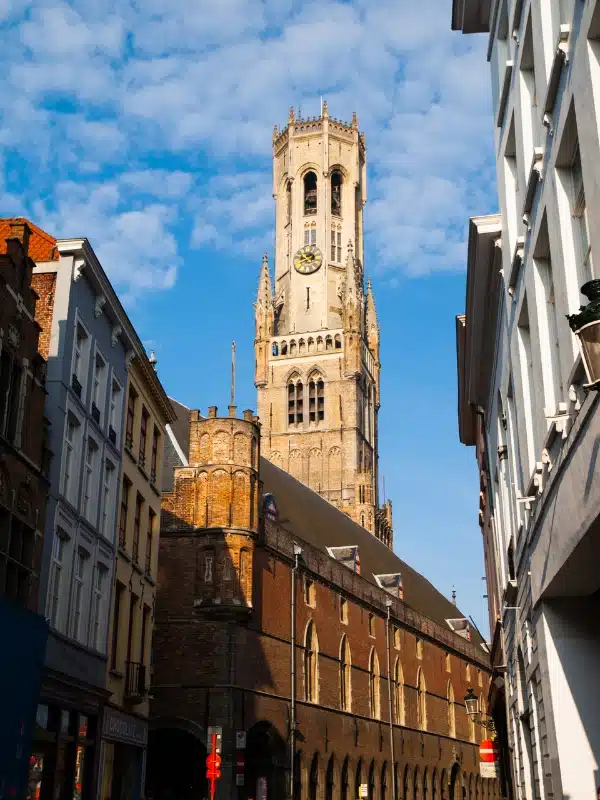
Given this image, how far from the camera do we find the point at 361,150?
111250 mm

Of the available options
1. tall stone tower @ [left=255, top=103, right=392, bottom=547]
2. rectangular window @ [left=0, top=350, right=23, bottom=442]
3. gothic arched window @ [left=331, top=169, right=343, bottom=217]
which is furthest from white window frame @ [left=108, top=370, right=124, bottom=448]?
gothic arched window @ [left=331, top=169, right=343, bottom=217]

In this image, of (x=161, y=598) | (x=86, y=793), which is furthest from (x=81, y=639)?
(x=161, y=598)

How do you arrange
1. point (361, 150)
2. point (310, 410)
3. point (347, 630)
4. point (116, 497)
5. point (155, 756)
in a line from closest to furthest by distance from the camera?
Result: point (116, 497)
point (155, 756)
point (347, 630)
point (310, 410)
point (361, 150)

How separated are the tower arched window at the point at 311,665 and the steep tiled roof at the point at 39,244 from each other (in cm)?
2658

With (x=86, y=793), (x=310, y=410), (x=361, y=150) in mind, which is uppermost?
(x=361, y=150)

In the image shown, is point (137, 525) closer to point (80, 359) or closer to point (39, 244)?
point (80, 359)

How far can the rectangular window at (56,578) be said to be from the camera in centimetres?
2127

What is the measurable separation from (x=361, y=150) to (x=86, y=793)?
318 feet

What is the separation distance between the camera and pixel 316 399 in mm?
93688

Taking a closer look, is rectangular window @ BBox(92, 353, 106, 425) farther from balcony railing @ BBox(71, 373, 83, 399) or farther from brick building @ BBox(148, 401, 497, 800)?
brick building @ BBox(148, 401, 497, 800)

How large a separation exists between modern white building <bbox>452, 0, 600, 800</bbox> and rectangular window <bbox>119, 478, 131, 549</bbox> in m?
13.1

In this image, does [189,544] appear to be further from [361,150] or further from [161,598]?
[361,150]

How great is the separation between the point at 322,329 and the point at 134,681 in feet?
234

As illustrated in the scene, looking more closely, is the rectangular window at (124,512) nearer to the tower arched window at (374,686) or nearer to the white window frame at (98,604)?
the white window frame at (98,604)
